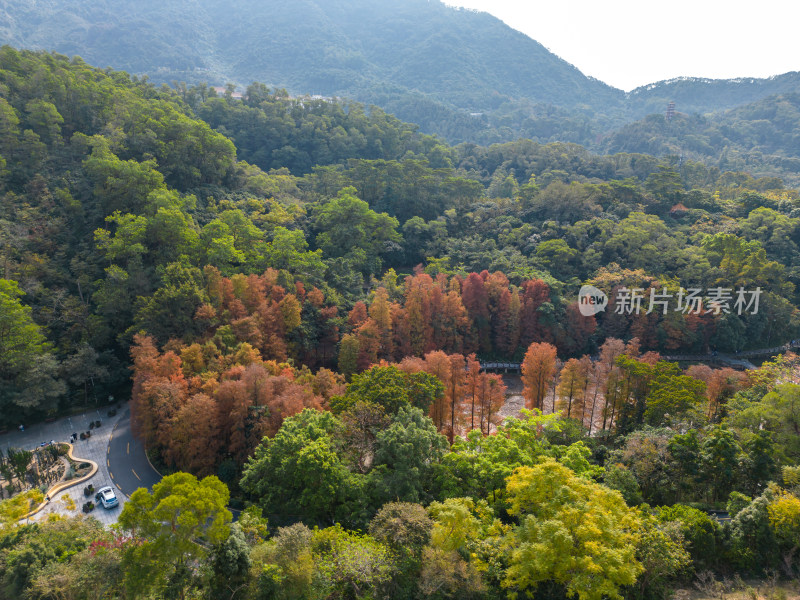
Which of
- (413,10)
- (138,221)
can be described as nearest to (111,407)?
(138,221)

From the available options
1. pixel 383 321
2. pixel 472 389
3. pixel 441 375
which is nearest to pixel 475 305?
pixel 383 321

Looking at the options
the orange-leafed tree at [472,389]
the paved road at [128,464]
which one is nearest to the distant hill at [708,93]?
the orange-leafed tree at [472,389]

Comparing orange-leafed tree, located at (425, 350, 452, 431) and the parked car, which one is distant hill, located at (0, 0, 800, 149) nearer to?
orange-leafed tree, located at (425, 350, 452, 431)

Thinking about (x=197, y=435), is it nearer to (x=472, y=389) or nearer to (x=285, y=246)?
(x=472, y=389)

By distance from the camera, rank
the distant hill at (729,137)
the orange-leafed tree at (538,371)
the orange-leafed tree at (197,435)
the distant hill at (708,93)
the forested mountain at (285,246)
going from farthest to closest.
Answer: the distant hill at (708,93) < the distant hill at (729,137) < the forested mountain at (285,246) < the orange-leafed tree at (538,371) < the orange-leafed tree at (197,435)

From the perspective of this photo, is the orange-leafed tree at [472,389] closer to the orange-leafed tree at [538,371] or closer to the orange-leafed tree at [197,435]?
the orange-leafed tree at [538,371]

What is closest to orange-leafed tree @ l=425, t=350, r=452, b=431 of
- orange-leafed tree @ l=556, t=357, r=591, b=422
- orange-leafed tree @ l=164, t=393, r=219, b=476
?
orange-leafed tree @ l=556, t=357, r=591, b=422
